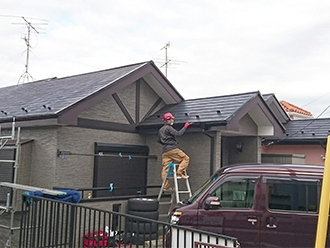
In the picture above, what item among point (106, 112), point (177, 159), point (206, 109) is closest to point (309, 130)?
point (206, 109)

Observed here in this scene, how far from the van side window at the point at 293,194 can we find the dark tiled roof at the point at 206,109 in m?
3.43

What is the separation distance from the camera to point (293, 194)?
19.3 feet

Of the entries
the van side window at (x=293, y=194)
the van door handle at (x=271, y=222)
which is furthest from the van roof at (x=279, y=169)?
the van door handle at (x=271, y=222)

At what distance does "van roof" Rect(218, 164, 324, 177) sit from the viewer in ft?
19.5

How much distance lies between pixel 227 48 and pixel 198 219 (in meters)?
6.95

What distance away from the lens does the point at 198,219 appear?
250 inches

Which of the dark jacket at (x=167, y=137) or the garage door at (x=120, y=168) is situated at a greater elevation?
the dark jacket at (x=167, y=137)

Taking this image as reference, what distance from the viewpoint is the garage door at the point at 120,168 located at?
10094 mm

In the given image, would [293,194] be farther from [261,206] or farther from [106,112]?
[106,112]

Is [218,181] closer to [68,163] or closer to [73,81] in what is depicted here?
[68,163]

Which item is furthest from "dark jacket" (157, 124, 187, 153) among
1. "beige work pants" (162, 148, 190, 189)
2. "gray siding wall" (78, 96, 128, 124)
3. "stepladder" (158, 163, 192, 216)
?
"gray siding wall" (78, 96, 128, 124)

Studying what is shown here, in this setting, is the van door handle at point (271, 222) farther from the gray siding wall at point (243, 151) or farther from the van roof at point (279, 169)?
the gray siding wall at point (243, 151)

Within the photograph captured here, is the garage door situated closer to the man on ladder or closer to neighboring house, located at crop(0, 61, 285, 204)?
neighboring house, located at crop(0, 61, 285, 204)

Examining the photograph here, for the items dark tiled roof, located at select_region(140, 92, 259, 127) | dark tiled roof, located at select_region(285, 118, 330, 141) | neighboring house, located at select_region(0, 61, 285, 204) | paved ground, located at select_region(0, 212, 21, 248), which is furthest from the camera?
dark tiled roof, located at select_region(285, 118, 330, 141)
